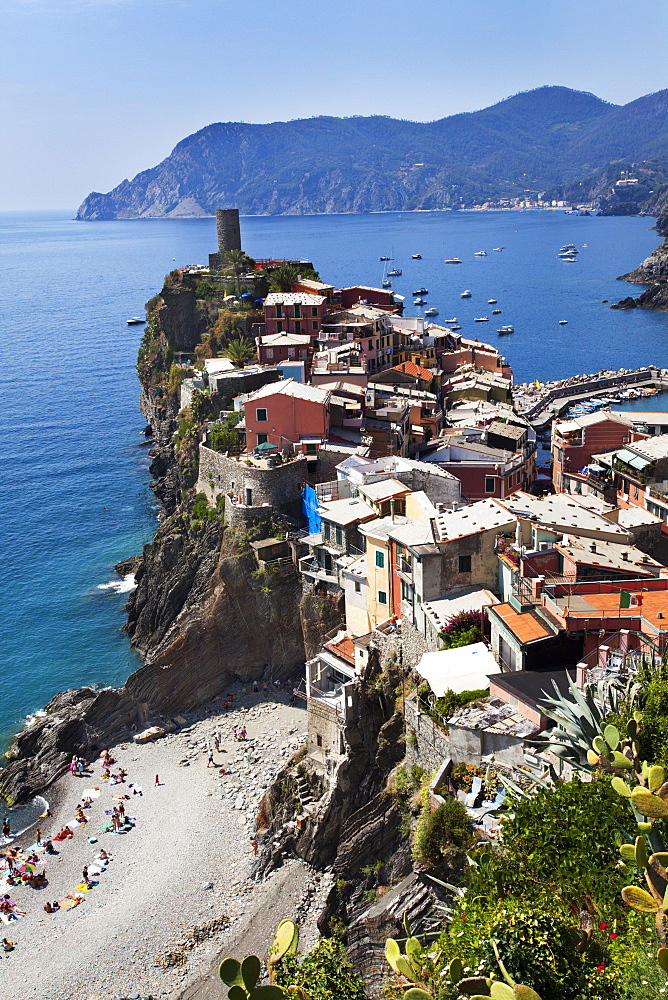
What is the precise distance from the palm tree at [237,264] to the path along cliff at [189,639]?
24.2m

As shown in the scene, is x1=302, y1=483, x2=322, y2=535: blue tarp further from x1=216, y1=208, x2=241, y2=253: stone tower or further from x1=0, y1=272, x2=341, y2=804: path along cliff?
x1=216, y1=208, x2=241, y2=253: stone tower

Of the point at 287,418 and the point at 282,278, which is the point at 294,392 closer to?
the point at 287,418

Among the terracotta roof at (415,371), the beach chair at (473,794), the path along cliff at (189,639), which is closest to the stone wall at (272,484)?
the path along cliff at (189,639)

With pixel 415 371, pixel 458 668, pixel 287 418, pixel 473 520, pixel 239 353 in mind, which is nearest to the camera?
pixel 458 668

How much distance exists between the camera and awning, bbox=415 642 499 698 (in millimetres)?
23258

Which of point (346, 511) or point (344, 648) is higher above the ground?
point (346, 511)

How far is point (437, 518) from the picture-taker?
29797 millimetres

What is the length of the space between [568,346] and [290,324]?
5761 cm

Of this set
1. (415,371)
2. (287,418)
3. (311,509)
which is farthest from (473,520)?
(415,371)

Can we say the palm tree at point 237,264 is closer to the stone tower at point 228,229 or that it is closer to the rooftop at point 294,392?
the stone tower at point 228,229

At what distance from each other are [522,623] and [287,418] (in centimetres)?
2421

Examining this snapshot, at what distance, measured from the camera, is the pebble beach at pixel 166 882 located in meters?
26.9

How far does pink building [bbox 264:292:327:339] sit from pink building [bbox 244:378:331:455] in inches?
583

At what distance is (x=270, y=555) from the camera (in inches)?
1624
